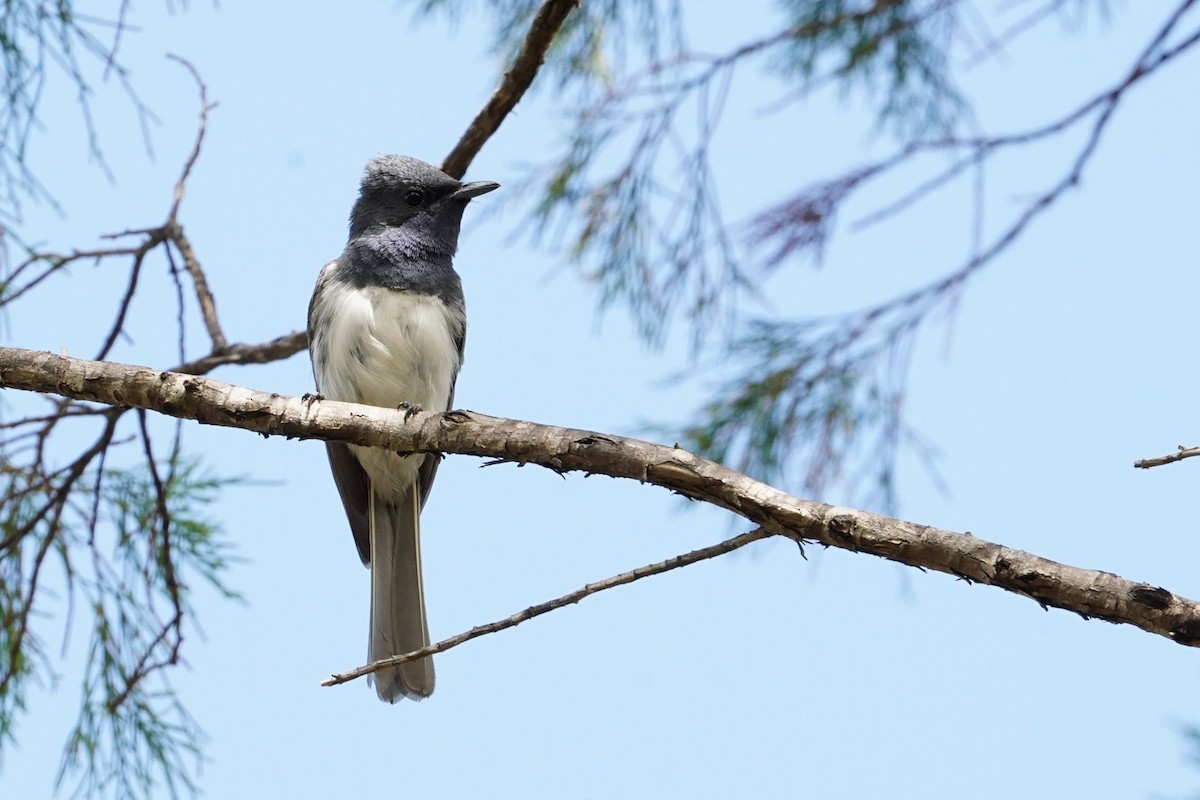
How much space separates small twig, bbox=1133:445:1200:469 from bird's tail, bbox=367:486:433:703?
7.08 ft

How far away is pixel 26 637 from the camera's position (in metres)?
3.76

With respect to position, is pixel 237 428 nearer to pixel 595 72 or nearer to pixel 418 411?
pixel 418 411

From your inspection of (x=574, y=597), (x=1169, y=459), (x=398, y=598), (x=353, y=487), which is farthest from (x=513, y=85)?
(x=1169, y=459)

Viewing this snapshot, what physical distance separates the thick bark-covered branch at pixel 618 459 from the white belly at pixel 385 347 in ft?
2.73

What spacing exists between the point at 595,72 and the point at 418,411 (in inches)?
93.6

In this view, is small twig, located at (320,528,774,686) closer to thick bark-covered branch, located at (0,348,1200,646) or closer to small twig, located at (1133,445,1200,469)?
thick bark-covered branch, located at (0,348,1200,646)

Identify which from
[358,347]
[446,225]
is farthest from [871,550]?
[446,225]

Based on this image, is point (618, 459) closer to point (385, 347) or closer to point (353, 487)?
point (385, 347)

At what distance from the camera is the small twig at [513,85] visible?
12.4 feet

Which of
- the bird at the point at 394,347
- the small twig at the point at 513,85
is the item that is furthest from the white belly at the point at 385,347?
the small twig at the point at 513,85

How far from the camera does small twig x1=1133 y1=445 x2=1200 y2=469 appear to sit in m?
1.87

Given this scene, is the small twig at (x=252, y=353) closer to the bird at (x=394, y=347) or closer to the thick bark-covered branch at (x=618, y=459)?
the bird at (x=394, y=347)

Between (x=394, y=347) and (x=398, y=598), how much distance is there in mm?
782

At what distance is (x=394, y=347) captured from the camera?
3.86 metres
